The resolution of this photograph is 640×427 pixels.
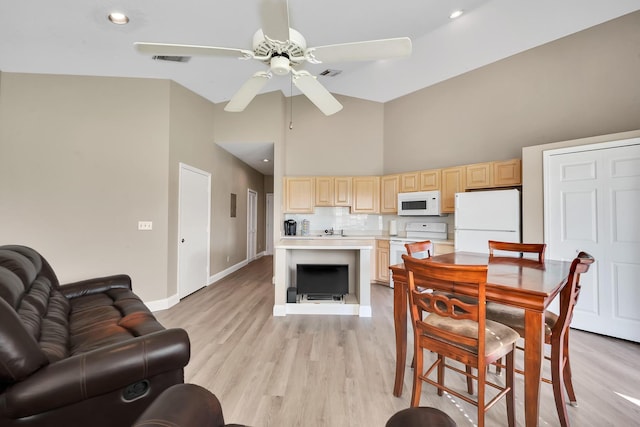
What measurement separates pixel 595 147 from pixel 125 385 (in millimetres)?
4345

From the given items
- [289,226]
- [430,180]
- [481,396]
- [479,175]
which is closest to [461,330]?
[481,396]

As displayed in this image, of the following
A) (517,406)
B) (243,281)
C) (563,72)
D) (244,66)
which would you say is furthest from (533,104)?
(243,281)

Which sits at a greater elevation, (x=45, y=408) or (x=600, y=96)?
(x=600, y=96)

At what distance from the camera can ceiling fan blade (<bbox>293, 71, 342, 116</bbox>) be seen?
210 centimetres

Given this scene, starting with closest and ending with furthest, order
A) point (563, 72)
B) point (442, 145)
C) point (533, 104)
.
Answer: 1. point (563, 72)
2. point (533, 104)
3. point (442, 145)

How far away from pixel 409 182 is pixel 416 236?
99 centimetres

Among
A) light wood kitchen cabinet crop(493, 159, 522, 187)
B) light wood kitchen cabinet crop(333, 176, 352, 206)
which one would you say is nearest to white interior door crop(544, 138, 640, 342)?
light wood kitchen cabinet crop(493, 159, 522, 187)

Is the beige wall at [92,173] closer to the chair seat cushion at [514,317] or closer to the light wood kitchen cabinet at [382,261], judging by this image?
the light wood kitchen cabinet at [382,261]

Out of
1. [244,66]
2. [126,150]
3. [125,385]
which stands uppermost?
[244,66]

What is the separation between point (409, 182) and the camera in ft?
15.9

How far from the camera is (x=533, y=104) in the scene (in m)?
3.68

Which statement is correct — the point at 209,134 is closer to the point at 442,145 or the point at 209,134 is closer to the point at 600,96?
the point at 442,145

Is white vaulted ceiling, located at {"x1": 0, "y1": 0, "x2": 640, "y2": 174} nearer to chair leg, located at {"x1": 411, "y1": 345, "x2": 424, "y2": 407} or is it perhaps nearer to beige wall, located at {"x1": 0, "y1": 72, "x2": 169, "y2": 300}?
beige wall, located at {"x1": 0, "y1": 72, "x2": 169, "y2": 300}

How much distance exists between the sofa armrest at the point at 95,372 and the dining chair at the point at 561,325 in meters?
1.82
